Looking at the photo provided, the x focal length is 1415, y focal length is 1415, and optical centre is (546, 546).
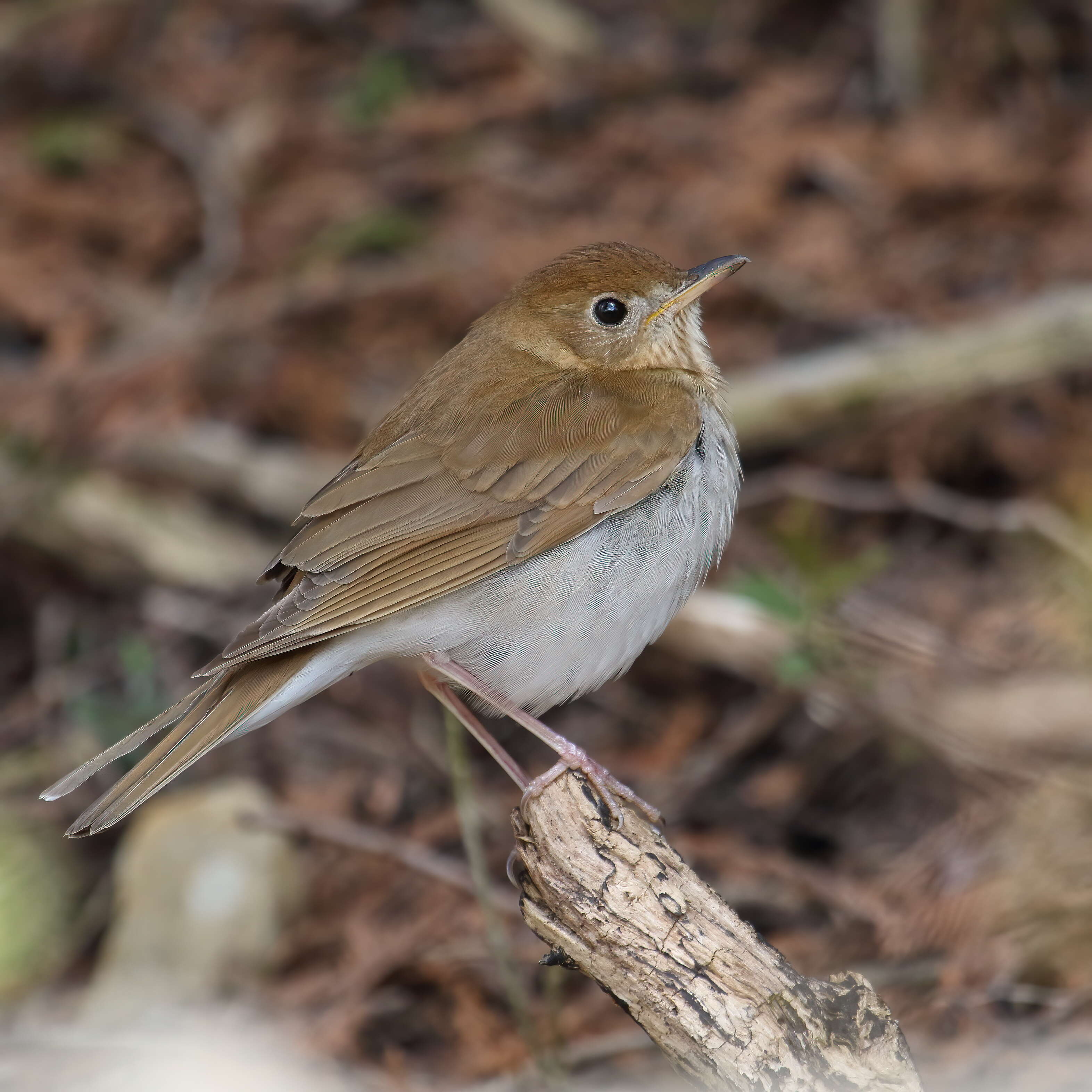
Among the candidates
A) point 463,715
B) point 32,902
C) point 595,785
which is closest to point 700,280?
point 463,715

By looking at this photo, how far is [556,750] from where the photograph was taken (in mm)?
3350

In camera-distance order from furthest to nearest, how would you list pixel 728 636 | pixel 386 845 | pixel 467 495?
pixel 728 636 < pixel 386 845 < pixel 467 495

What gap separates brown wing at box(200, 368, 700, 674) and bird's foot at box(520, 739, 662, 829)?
548 millimetres

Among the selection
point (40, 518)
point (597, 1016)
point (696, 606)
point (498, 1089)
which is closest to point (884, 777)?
point (696, 606)

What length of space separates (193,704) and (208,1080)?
899mm

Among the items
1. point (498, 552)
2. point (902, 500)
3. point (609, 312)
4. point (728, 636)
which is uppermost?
point (609, 312)

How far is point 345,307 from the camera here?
715 centimetres

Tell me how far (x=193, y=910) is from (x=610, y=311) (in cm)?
223

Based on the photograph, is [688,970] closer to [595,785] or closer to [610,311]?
[595,785]

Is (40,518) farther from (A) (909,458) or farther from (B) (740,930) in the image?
(B) (740,930)

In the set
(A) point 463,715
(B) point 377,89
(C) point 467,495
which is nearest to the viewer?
(C) point 467,495

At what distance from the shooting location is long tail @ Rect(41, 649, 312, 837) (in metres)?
3.10

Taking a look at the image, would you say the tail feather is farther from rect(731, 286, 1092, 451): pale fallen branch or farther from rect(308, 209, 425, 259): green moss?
rect(308, 209, 425, 259): green moss

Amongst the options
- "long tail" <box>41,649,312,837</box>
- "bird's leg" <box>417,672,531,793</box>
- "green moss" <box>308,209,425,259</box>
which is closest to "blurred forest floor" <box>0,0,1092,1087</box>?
"green moss" <box>308,209,425,259</box>
